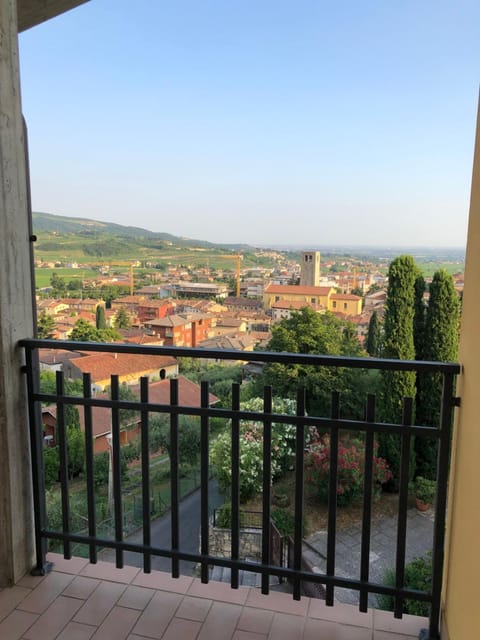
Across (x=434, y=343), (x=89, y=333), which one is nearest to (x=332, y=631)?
(x=89, y=333)

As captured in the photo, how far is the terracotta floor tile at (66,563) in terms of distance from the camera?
1858 mm

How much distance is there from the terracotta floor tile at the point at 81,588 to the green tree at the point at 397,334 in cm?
730

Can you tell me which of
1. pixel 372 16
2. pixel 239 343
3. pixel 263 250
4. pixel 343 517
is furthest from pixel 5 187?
pixel 372 16

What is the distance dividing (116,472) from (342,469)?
493 cm

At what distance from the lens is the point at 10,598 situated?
1.68 metres

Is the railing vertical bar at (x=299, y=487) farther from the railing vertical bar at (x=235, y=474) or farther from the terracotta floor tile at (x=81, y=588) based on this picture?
the terracotta floor tile at (x=81, y=588)

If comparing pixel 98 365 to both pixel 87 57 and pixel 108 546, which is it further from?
pixel 87 57

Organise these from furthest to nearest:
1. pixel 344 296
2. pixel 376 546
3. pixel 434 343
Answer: pixel 434 343
pixel 376 546
pixel 344 296

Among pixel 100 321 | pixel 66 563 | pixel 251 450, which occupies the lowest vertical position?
pixel 251 450

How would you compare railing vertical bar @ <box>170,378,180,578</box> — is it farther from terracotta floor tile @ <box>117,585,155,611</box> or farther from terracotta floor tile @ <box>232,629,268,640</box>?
terracotta floor tile @ <box>232,629,268,640</box>

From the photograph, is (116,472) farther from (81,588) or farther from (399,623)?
(399,623)

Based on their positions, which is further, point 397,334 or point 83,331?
point 397,334

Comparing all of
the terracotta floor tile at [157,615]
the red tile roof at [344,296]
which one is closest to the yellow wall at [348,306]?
the red tile roof at [344,296]

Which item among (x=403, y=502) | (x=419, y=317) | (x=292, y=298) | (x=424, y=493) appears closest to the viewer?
(x=403, y=502)
